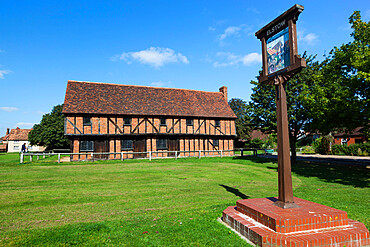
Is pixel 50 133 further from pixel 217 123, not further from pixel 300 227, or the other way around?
pixel 300 227

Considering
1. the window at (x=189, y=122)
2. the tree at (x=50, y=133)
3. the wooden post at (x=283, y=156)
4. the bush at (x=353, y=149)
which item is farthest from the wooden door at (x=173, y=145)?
the bush at (x=353, y=149)

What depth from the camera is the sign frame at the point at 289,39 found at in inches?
215

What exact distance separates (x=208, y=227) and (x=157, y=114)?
2177cm

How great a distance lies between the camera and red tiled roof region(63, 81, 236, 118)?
25062mm

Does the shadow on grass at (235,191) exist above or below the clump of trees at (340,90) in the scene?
below

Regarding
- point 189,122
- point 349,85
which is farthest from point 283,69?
point 189,122

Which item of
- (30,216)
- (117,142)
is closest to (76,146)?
(117,142)

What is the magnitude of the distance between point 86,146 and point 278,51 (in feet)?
73.9

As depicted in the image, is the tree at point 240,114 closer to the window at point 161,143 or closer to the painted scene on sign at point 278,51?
the window at point 161,143

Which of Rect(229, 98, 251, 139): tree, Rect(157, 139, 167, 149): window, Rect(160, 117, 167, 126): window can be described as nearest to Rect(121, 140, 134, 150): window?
Rect(157, 139, 167, 149): window

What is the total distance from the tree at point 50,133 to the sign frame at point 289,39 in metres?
38.4

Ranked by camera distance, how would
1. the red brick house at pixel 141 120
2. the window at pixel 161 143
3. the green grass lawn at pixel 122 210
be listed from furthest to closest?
the window at pixel 161 143, the red brick house at pixel 141 120, the green grass lawn at pixel 122 210

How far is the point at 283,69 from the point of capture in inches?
226

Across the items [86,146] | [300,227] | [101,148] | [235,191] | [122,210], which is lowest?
[235,191]
